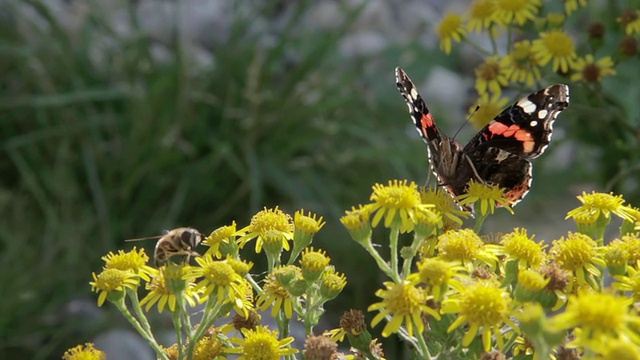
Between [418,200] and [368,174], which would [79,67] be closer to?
[368,174]

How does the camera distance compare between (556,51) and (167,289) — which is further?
(556,51)

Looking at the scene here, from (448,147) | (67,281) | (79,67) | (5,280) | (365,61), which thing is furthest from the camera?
(365,61)

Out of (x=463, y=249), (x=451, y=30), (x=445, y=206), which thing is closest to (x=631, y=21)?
(x=451, y=30)

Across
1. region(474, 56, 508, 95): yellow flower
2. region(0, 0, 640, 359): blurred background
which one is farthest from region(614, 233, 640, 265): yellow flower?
region(0, 0, 640, 359): blurred background

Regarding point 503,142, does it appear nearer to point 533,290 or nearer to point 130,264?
point 533,290

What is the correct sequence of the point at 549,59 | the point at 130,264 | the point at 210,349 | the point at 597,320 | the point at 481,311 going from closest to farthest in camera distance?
the point at 597,320
the point at 481,311
the point at 210,349
the point at 130,264
the point at 549,59

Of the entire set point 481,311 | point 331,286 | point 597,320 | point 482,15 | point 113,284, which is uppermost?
point 482,15

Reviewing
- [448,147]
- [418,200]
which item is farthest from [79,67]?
[418,200]
